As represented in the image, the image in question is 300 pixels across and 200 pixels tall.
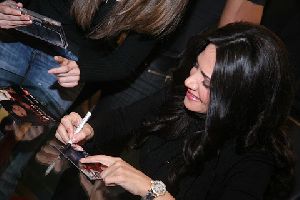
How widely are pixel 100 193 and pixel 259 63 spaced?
1.92 feet

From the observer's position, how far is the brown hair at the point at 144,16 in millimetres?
1387

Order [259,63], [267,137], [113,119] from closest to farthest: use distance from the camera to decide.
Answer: [259,63], [267,137], [113,119]

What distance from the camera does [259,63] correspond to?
122 centimetres

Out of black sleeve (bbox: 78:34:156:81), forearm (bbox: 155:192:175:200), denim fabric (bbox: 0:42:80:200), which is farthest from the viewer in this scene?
denim fabric (bbox: 0:42:80:200)

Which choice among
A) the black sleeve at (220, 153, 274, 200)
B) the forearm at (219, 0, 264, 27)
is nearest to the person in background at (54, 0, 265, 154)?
the forearm at (219, 0, 264, 27)

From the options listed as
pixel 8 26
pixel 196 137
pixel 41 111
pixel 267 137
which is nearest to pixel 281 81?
pixel 267 137

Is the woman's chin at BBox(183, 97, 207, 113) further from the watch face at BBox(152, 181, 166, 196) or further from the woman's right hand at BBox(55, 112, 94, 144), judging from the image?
the woman's right hand at BBox(55, 112, 94, 144)

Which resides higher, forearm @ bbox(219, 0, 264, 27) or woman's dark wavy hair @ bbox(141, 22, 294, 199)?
forearm @ bbox(219, 0, 264, 27)

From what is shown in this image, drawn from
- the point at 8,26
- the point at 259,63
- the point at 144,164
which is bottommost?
the point at 144,164

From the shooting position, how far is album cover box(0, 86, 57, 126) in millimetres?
1401

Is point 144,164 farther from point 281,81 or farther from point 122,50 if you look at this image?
point 281,81

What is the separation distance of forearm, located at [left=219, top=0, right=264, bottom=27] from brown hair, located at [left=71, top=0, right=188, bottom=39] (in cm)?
17

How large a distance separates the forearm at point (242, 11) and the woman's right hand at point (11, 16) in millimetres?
661

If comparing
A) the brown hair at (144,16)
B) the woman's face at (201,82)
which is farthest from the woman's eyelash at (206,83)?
the brown hair at (144,16)
